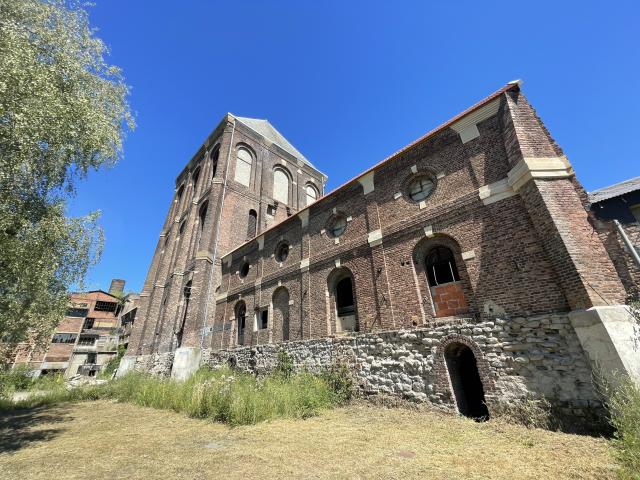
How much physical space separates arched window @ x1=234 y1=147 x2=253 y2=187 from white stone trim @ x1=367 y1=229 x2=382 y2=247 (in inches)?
639

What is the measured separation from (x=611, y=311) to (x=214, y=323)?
18.2m

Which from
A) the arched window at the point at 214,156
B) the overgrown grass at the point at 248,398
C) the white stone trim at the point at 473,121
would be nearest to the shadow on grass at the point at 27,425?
the overgrown grass at the point at 248,398

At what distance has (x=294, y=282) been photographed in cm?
1381

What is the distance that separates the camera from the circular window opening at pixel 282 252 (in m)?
15.4

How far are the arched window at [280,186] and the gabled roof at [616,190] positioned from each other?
21.5m

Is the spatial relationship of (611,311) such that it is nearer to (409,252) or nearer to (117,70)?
(409,252)

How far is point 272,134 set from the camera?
30891 millimetres

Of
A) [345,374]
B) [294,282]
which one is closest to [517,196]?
[345,374]

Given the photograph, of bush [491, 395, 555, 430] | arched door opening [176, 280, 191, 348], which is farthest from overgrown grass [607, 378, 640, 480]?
arched door opening [176, 280, 191, 348]

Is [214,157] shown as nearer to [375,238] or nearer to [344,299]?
[344,299]

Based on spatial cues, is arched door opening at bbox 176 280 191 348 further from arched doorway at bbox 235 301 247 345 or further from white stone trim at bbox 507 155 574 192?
white stone trim at bbox 507 155 574 192

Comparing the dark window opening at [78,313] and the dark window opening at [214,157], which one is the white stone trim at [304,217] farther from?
the dark window opening at [78,313]

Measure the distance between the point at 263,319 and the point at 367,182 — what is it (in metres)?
9.22

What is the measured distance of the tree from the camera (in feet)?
23.3
